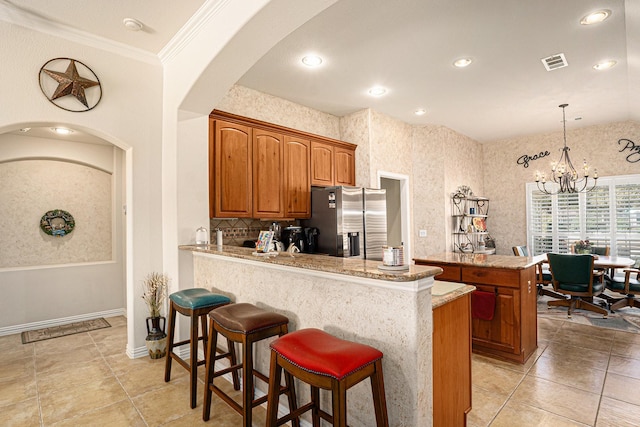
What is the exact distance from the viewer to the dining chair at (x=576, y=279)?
442 cm

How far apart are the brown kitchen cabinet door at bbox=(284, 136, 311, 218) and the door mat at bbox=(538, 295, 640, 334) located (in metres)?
3.72

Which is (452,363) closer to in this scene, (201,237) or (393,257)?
(393,257)

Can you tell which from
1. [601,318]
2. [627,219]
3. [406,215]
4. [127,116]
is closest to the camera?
[127,116]

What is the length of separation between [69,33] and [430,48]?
3.27 metres

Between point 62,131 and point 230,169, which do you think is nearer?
point 230,169

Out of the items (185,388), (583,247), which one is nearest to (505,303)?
(185,388)

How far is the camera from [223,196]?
11.7 feet

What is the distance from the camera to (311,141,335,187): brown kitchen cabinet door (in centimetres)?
449

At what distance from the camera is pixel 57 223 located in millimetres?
4562

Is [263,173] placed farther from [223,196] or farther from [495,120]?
[495,120]

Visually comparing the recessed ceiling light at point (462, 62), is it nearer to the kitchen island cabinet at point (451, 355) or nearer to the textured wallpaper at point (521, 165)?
the kitchen island cabinet at point (451, 355)

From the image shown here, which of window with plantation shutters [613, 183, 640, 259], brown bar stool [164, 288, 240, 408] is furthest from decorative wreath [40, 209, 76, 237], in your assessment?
window with plantation shutters [613, 183, 640, 259]

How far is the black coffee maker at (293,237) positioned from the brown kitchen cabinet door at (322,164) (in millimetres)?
713

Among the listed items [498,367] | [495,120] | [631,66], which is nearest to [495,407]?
[498,367]
